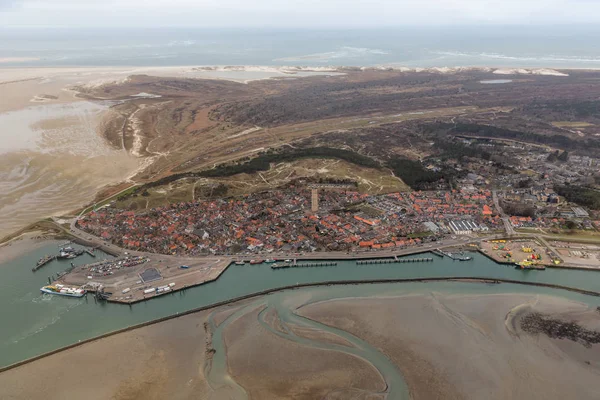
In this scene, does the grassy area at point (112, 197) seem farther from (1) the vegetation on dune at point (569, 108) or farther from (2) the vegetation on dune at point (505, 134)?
(1) the vegetation on dune at point (569, 108)

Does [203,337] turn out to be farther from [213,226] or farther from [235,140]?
[235,140]

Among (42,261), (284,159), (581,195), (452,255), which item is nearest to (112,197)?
(42,261)

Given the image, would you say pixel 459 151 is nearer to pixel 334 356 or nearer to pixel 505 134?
pixel 505 134

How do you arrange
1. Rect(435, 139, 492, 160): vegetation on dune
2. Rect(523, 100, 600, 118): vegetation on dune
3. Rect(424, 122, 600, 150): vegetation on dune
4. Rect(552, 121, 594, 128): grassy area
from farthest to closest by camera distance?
Rect(523, 100, 600, 118): vegetation on dune < Rect(552, 121, 594, 128): grassy area < Rect(424, 122, 600, 150): vegetation on dune < Rect(435, 139, 492, 160): vegetation on dune

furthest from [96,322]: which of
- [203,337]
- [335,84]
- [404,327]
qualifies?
[335,84]

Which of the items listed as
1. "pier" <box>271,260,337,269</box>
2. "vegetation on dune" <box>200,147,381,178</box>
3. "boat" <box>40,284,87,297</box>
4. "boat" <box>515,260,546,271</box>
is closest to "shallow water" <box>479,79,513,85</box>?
"vegetation on dune" <box>200,147,381,178</box>

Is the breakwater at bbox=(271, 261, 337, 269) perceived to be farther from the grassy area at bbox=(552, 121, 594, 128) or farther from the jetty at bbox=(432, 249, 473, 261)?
the grassy area at bbox=(552, 121, 594, 128)
